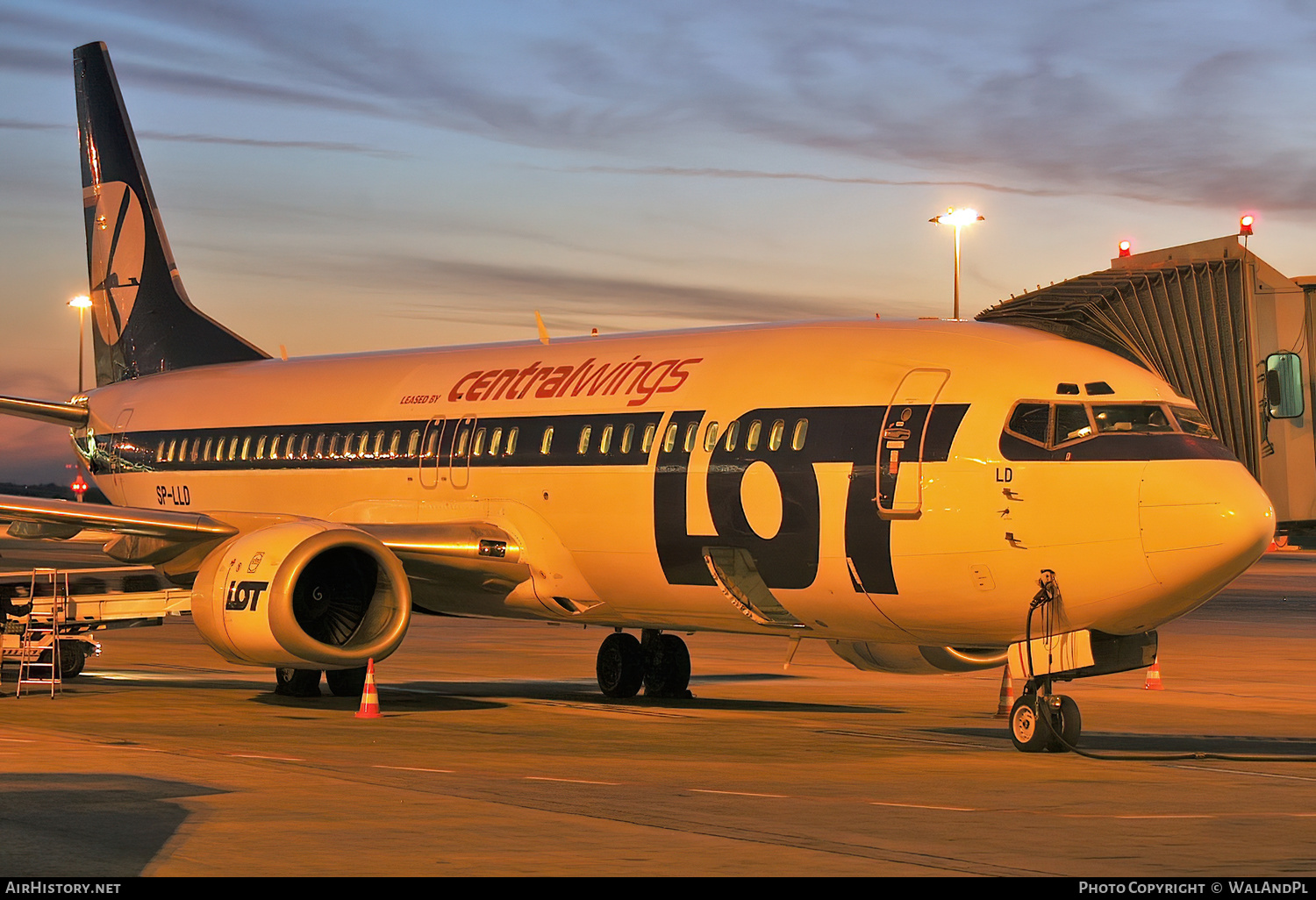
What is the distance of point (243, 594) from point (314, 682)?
110 inches

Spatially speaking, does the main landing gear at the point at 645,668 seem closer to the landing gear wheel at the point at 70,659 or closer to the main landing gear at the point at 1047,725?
the landing gear wheel at the point at 70,659

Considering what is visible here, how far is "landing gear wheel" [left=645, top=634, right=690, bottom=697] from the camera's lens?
23.0 meters

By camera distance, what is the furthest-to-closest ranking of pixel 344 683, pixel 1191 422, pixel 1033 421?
1. pixel 344 683
2. pixel 1191 422
3. pixel 1033 421

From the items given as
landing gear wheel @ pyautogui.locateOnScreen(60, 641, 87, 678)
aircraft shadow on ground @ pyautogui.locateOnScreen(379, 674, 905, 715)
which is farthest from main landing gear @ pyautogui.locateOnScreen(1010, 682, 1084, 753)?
landing gear wheel @ pyautogui.locateOnScreen(60, 641, 87, 678)

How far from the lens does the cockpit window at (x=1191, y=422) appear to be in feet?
54.2

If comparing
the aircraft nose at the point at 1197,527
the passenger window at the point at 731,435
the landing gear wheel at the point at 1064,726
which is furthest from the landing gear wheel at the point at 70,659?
the aircraft nose at the point at 1197,527

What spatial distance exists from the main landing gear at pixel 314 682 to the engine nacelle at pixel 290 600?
140 cm

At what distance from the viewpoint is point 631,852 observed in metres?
10.3

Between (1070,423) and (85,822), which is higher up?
(1070,423)

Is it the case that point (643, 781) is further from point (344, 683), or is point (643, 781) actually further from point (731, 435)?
point (344, 683)

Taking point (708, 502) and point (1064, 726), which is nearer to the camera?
point (1064, 726)

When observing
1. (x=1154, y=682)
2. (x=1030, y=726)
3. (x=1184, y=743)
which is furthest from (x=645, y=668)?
(x=1030, y=726)

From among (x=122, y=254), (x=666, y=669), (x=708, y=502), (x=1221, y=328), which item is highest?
(x=1221, y=328)

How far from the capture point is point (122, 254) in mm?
31062
